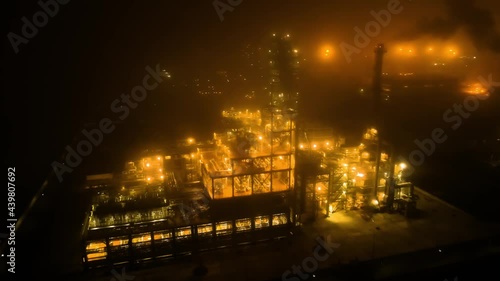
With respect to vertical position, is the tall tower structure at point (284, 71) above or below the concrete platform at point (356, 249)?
above

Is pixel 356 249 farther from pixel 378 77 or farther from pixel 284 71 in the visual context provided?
pixel 284 71

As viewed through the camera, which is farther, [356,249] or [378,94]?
[378,94]

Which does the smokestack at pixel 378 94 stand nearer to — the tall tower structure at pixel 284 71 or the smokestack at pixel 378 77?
the smokestack at pixel 378 77

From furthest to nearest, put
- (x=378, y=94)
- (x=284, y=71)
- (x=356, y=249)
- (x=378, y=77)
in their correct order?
(x=378, y=94) → (x=378, y=77) → (x=284, y=71) → (x=356, y=249)

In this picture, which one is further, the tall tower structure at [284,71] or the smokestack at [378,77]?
the smokestack at [378,77]

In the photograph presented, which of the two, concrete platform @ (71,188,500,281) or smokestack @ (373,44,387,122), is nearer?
concrete platform @ (71,188,500,281)

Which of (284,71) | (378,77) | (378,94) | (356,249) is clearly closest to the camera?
(356,249)

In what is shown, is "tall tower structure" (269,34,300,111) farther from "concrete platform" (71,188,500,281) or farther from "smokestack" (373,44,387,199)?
"concrete platform" (71,188,500,281)

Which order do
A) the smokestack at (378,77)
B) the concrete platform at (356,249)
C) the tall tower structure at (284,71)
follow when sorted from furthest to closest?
1. the smokestack at (378,77)
2. the tall tower structure at (284,71)
3. the concrete platform at (356,249)

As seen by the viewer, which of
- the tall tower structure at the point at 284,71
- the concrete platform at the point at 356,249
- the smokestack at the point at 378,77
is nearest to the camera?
the concrete platform at the point at 356,249

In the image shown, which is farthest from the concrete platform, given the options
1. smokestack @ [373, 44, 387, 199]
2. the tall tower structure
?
the tall tower structure

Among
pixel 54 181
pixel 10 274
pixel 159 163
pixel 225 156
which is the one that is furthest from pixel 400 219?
pixel 54 181

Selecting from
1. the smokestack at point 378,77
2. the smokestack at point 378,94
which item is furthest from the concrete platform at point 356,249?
the smokestack at point 378,77

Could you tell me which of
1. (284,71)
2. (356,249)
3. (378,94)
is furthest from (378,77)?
(356,249)
